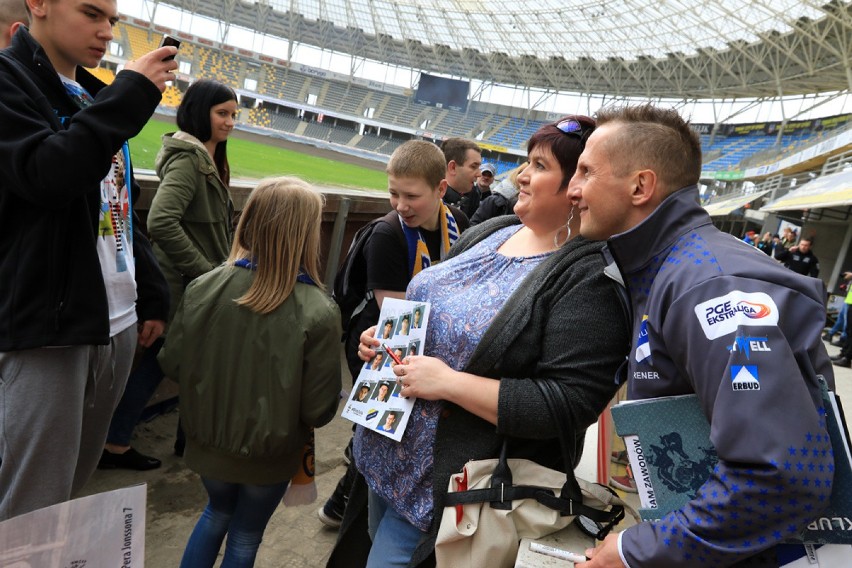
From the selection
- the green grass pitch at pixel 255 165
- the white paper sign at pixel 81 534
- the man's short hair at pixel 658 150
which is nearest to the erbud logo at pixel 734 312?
the man's short hair at pixel 658 150

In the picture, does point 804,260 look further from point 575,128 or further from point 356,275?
point 575,128

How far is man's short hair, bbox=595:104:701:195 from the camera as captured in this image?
1.43 m

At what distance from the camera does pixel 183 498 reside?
120 inches

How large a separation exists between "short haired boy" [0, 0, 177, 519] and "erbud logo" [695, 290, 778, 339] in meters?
1.63

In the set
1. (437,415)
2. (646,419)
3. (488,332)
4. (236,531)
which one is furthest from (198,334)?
(646,419)

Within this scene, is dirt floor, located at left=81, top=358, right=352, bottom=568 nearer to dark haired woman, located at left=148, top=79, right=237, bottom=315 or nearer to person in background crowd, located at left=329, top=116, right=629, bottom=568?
dark haired woman, located at left=148, top=79, right=237, bottom=315

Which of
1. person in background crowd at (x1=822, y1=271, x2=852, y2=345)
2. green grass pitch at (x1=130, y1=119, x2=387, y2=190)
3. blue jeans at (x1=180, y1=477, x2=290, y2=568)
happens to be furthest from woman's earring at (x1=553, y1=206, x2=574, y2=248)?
person in background crowd at (x1=822, y1=271, x2=852, y2=345)

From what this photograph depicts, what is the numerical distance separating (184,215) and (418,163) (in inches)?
55.6

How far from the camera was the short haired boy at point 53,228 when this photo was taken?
159 cm

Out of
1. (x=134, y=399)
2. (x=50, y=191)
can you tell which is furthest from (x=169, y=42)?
(x=134, y=399)

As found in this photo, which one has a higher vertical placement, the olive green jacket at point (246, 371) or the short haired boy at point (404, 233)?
the short haired boy at point (404, 233)

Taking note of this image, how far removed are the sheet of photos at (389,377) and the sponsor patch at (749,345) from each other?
0.90 m

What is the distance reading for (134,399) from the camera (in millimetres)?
3166

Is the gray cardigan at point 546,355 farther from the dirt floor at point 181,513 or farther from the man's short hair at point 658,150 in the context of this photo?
the dirt floor at point 181,513
